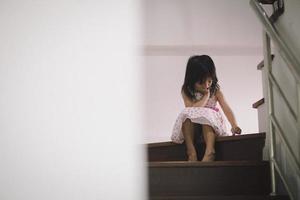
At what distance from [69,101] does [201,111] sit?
1.55m

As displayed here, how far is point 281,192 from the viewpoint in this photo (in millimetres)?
1527

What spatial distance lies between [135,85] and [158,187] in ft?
3.66

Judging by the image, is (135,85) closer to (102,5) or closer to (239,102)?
(102,5)

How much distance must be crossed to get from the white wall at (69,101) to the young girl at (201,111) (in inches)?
54.8

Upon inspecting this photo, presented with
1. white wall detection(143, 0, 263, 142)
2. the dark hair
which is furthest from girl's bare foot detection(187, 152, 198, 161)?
white wall detection(143, 0, 263, 142)

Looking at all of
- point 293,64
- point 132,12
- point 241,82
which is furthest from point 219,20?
point 132,12

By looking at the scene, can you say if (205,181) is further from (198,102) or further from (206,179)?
(198,102)

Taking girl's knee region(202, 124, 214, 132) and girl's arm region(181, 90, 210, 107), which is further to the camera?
girl's arm region(181, 90, 210, 107)

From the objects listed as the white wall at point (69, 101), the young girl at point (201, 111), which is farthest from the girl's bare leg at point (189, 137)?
the white wall at point (69, 101)

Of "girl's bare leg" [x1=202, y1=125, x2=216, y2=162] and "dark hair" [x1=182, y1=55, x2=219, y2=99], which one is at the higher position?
"dark hair" [x1=182, y1=55, x2=219, y2=99]

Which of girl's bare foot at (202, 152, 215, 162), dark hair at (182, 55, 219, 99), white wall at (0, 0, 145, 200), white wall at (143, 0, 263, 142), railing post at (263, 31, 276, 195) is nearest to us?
white wall at (0, 0, 145, 200)

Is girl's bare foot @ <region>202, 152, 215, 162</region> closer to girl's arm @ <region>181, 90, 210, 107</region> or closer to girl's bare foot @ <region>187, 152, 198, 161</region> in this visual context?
girl's bare foot @ <region>187, 152, 198, 161</region>

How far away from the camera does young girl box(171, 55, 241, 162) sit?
6.22 ft

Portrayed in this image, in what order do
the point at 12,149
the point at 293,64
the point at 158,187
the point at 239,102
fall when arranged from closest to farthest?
the point at 12,149 → the point at 293,64 → the point at 158,187 → the point at 239,102
